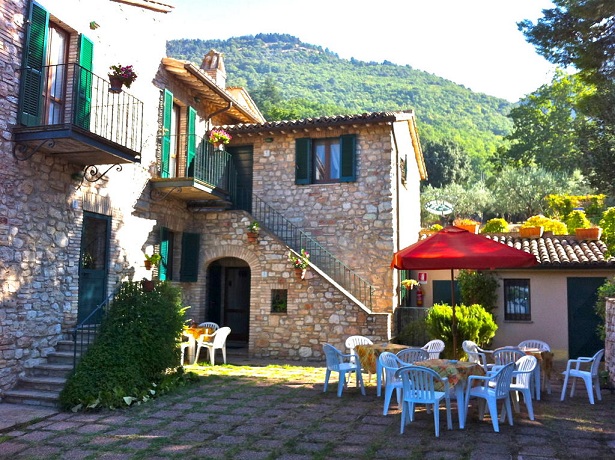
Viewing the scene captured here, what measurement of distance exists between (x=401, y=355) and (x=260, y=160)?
8300mm

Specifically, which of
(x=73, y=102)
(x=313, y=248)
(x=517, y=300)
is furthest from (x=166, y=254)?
(x=517, y=300)

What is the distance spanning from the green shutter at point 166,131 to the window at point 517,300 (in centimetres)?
902

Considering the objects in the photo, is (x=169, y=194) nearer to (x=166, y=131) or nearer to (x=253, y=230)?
(x=166, y=131)

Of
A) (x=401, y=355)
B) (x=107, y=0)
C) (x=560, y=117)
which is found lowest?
(x=401, y=355)

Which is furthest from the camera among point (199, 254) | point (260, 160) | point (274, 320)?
point (260, 160)

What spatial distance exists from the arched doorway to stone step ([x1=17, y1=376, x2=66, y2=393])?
6.94 m

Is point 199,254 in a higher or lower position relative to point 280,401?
higher

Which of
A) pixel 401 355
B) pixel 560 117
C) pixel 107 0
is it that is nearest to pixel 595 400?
pixel 401 355

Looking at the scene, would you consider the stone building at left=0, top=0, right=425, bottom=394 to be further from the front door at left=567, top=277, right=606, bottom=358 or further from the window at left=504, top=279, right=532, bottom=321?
the front door at left=567, top=277, right=606, bottom=358

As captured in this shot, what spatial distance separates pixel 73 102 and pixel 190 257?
574 cm

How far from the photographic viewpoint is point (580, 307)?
43.8ft

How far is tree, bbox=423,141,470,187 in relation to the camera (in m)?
46.5

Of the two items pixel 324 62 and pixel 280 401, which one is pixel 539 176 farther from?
pixel 324 62

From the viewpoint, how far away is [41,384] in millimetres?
8133
